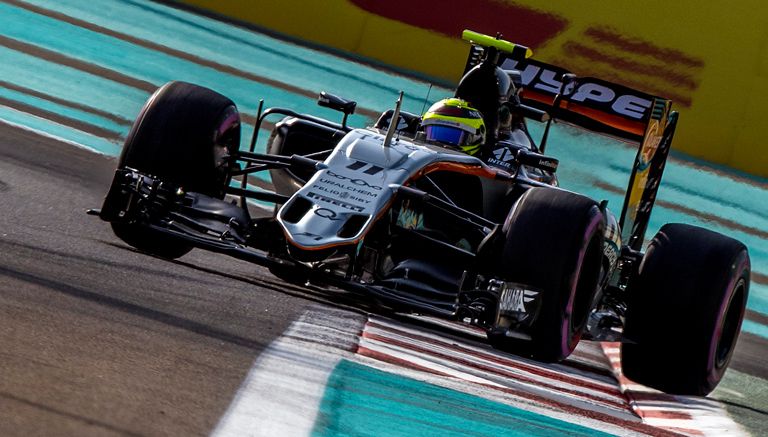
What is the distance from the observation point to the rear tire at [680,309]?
7227 millimetres

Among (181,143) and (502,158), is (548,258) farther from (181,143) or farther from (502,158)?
(502,158)

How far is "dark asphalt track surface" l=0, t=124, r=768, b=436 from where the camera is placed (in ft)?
12.6

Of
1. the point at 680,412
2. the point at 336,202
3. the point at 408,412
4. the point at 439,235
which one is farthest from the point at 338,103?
the point at 408,412

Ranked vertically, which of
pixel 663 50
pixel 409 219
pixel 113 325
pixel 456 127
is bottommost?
pixel 113 325

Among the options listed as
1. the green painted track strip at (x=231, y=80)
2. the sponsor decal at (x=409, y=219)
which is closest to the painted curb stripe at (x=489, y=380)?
the sponsor decal at (x=409, y=219)

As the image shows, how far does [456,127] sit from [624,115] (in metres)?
1.64

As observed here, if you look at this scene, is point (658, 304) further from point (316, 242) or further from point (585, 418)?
point (316, 242)

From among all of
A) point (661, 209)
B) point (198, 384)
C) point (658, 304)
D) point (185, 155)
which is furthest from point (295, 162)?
point (661, 209)

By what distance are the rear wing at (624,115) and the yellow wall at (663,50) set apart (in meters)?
7.22

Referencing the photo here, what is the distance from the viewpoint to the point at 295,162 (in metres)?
6.86

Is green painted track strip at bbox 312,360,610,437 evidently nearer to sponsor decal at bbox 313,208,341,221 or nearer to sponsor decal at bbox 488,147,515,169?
sponsor decal at bbox 313,208,341,221

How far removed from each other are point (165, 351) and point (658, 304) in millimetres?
3276

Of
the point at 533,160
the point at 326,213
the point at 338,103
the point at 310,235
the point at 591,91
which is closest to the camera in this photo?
the point at 310,235

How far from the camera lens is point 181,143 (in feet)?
22.7
